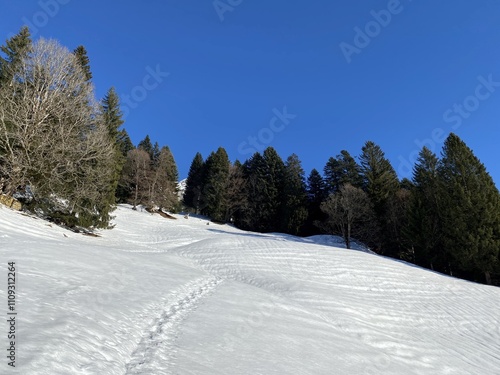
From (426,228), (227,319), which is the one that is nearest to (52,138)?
(227,319)

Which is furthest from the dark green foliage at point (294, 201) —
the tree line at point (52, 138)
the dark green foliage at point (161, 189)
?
the tree line at point (52, 138)

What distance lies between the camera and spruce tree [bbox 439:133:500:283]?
25.3 m

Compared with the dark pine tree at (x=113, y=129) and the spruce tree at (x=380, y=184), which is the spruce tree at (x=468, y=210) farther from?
the dark pine tree at (x=113, y=129)

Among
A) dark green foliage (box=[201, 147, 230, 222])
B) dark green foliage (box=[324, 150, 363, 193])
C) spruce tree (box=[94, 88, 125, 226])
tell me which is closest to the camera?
spruce tree (box=[94, 88, 125, 226])

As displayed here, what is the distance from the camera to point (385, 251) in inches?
1554

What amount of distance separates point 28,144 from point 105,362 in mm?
17456

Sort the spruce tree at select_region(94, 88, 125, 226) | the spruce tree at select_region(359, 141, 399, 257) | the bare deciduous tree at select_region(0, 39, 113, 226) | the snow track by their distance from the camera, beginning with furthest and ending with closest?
the spruce tree at select_region(359, 141, 399, 257) < the spruce tree at select_region(94, 88, 125, 226) < the bare deciduous tree at select_region(0, 39, 113, 226) < the snow track

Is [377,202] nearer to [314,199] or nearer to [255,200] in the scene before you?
[314,199]

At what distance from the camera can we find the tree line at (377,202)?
87.4 feet

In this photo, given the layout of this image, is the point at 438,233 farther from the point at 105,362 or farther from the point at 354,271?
the point at 105,362

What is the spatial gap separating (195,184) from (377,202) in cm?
3732

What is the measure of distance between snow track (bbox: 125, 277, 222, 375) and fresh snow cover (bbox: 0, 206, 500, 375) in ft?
0.09

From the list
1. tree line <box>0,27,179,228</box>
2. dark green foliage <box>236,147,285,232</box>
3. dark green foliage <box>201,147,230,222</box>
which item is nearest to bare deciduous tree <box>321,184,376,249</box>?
dark green foliage <box>236,147,285,232</box>

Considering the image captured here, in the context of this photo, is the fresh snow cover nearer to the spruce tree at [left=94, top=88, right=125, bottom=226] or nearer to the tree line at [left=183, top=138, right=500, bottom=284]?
the spruce tree at [left=94, top=88, right=125, bottom=226]
